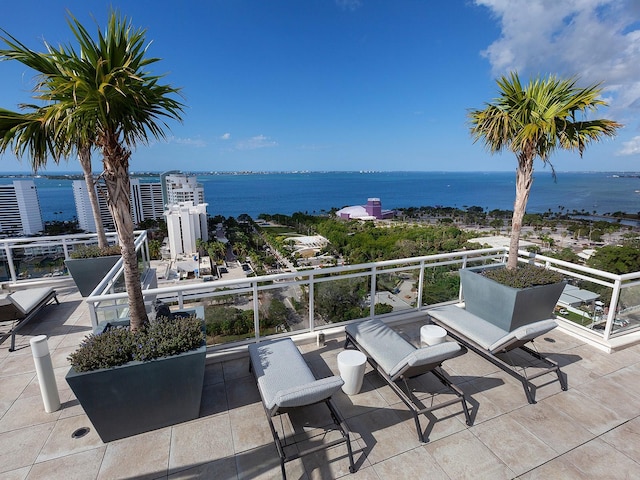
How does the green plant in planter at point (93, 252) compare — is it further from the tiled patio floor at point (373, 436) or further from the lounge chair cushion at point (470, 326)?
the lounge chair cushion at point (470, 326)

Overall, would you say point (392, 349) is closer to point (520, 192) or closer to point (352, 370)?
point (352, 370)

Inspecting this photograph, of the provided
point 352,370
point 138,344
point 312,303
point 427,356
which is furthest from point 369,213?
point 138,344

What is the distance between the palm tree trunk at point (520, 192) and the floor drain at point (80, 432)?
215 inches

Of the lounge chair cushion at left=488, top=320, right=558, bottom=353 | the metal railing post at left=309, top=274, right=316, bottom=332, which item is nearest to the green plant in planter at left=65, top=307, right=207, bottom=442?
the metal railing post at left=309, top=274, right=316, bottom=332

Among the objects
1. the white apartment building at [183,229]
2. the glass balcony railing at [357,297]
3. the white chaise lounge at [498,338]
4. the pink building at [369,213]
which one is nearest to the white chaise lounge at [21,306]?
the glass balcony railing at [357,297]

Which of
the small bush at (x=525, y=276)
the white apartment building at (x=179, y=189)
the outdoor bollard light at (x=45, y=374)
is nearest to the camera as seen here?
the outdoor bollard light at (x=45, y=374)

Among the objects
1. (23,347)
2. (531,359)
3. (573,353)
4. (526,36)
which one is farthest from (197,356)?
(526,36)

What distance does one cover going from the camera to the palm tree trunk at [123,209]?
7.98 feet

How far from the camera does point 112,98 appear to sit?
88.0 inches

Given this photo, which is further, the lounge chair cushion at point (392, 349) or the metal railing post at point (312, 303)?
the metal railing post at point (312, 303)

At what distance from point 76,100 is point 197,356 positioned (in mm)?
2152

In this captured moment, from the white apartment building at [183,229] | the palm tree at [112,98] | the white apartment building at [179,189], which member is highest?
the palm tree at [112,98]

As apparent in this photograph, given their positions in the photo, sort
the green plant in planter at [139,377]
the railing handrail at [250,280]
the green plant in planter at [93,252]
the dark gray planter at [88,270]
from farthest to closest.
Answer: the green plant in planter at [93,252] < the dark gray planter at [88,270] < the railing handrail at [250,280] < the green plant in planter at [139,377]

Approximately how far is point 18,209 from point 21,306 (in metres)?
75.2
